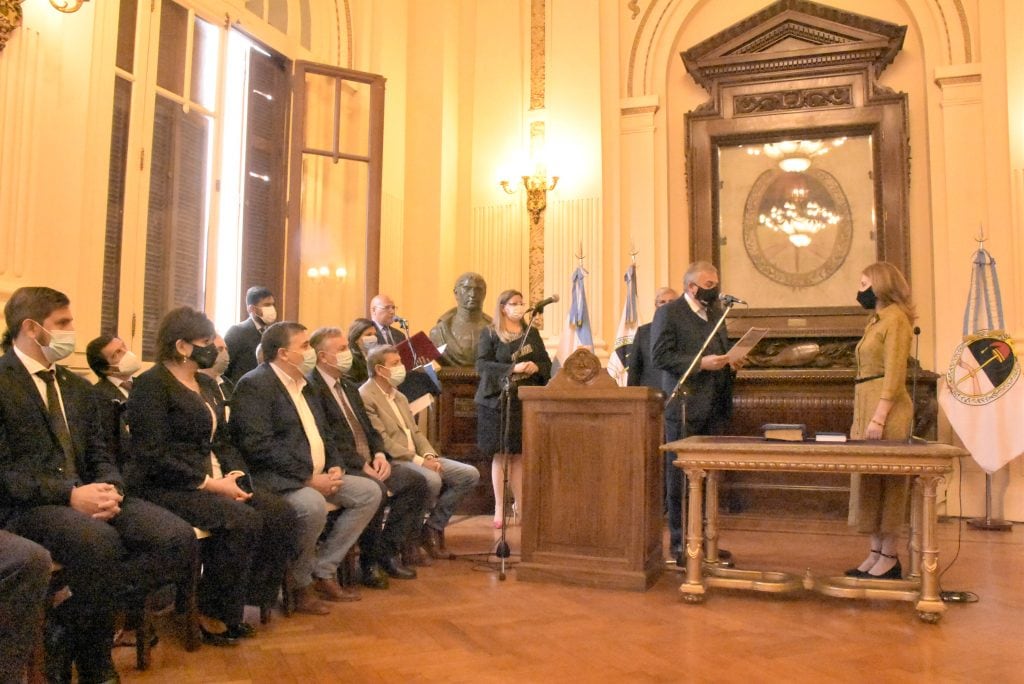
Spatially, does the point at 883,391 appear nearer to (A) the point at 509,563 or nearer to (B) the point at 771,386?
(A) the point at 509,563

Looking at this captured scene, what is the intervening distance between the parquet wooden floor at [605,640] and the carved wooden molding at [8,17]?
2.83m

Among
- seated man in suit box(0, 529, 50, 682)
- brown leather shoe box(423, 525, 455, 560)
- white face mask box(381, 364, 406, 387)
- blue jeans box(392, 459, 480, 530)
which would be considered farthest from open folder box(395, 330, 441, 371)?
seated man in suit box(0, 529, 50, 682)

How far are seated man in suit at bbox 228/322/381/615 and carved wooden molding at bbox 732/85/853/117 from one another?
4874 mm

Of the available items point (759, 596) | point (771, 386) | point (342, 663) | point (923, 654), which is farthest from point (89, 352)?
point (771, 386)

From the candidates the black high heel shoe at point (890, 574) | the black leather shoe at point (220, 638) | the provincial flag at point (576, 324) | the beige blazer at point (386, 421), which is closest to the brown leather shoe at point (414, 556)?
the beige blazer at point (386, 421)

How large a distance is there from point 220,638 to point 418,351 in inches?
92.0

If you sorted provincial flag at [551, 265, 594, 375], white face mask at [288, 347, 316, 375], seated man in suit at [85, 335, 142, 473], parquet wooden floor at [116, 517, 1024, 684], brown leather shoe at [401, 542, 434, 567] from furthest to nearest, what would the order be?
provincial flag at [551, 265, 594, 375] < brown leather shoe at [401, 542, 434, 567] < white face mask at [288, 347, 316, 375] < seated man in suit at [85, 335, 142, 473] < parquet wooden floor at [116, 517, 1024, 684]

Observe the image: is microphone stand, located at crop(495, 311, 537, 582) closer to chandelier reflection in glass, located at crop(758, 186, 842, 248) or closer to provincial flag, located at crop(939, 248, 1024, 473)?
provincial flag, located at crop(939, 248, 1024, 473)

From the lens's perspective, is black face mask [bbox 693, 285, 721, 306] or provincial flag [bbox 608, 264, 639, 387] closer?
black face mask [bbox 693, 285, 721, 306]

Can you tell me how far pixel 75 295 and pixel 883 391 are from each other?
156 inches

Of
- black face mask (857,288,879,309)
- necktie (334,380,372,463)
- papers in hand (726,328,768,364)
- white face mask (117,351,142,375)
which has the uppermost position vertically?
black face mask (857,288,879,309)

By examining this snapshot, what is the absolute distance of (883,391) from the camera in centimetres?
379

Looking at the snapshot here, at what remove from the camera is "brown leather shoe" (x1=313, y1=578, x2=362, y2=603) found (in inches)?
141

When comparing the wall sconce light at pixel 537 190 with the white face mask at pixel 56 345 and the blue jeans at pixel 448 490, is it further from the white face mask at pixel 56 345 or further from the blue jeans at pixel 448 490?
the white face mask at pixel 56 345
